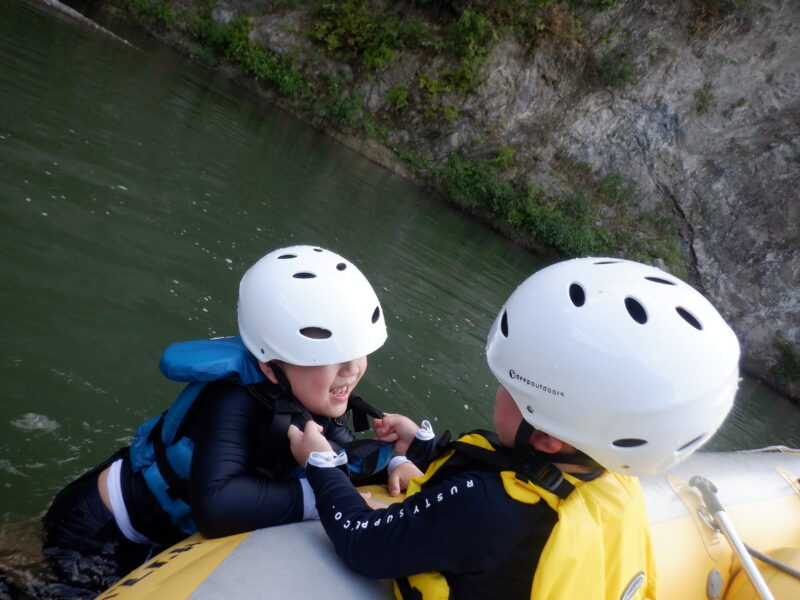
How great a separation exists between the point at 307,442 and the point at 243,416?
24 centimetres

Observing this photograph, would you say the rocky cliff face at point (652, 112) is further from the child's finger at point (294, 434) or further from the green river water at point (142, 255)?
the child's finger at point (294, 434)

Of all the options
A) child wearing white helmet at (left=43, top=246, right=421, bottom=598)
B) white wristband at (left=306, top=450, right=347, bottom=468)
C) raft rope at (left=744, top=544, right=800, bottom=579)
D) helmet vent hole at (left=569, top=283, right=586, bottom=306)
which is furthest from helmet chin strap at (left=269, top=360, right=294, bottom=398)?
raft rope at (left=744, top=544, right=800, bottom=579)

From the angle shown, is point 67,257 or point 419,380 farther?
point 419,380

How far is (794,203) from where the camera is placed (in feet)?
62.5

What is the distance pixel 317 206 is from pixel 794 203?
1725cm

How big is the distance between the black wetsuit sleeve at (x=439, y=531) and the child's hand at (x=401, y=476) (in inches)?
24.0

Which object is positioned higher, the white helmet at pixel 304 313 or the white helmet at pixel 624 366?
the white helmet at pixel 624 366

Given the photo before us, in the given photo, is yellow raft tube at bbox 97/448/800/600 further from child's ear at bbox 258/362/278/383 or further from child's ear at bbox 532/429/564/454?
child's ear at bbox 532/429/564/454

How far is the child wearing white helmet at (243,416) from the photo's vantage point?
76.7 inches

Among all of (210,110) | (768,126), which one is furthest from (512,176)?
(210,110)

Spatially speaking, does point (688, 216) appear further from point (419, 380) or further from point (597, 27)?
point (419, 380)

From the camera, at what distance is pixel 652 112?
2083 centimetres

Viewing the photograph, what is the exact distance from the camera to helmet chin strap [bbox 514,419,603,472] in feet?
5.34

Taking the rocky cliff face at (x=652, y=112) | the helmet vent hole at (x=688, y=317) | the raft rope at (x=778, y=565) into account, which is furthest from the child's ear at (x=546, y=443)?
the rocky cliff face at (x=652, y=112)
